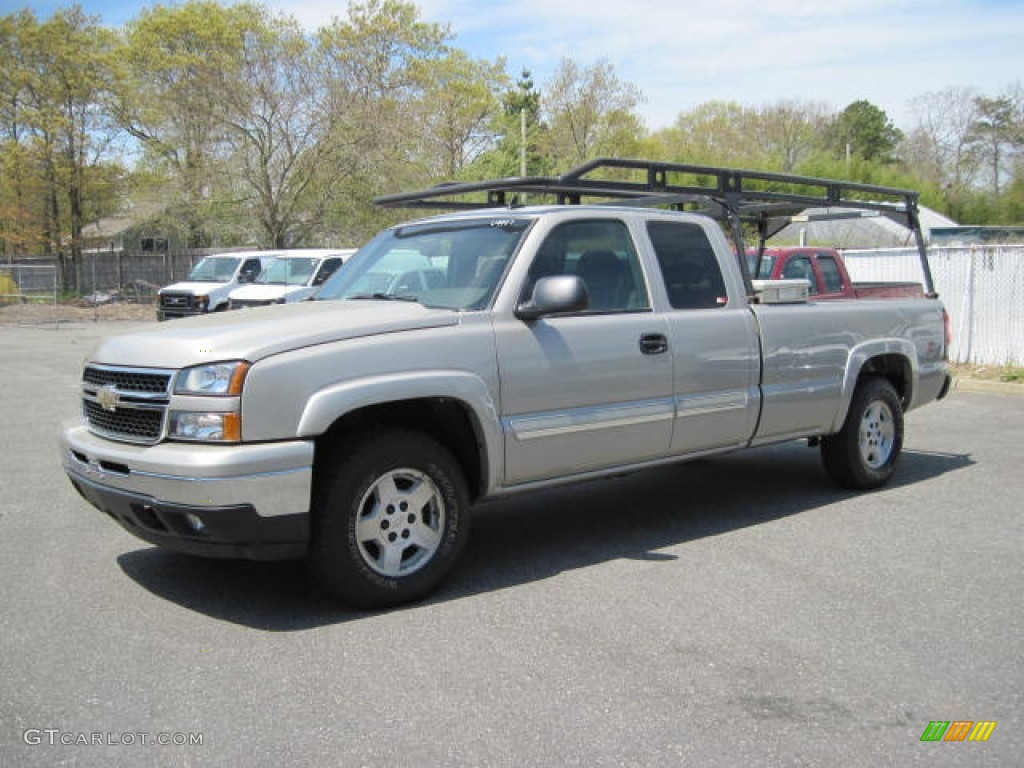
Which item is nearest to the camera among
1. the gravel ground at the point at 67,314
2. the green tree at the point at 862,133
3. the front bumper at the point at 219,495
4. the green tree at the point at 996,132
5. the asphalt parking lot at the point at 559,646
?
the asphalt parking lot at the point at 559,646

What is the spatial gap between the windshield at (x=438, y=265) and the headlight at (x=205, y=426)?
1.36 metres

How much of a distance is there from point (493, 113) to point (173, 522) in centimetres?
5138

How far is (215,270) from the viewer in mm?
23906

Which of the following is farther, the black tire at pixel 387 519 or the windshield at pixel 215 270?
the windshield at pixel 215 270

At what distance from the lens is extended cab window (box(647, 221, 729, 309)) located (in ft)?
19.3

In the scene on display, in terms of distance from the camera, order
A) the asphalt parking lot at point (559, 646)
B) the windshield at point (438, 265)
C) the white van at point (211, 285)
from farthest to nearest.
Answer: the white van at point (211, 285) → the windshield at point (438, 265) → the asphalt parking lot at point (559, 646)

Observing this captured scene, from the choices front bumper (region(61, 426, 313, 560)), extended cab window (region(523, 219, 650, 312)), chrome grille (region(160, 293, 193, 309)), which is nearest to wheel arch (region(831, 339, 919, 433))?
extended cab window (region(523, 219, 650, 312))

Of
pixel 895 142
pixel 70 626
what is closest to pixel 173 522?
pixel 70 626

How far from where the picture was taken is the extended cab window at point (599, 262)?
5379 mm

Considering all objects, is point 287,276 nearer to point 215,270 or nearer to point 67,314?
point 215,270

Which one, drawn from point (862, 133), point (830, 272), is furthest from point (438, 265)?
point (862, 133)

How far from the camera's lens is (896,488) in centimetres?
733

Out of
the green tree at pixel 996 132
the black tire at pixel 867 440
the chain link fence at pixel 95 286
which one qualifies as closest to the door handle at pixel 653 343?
the black tire at pixel 867 440

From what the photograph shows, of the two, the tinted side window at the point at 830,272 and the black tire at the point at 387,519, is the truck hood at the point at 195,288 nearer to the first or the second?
the tinted side window at the point at 830,272
